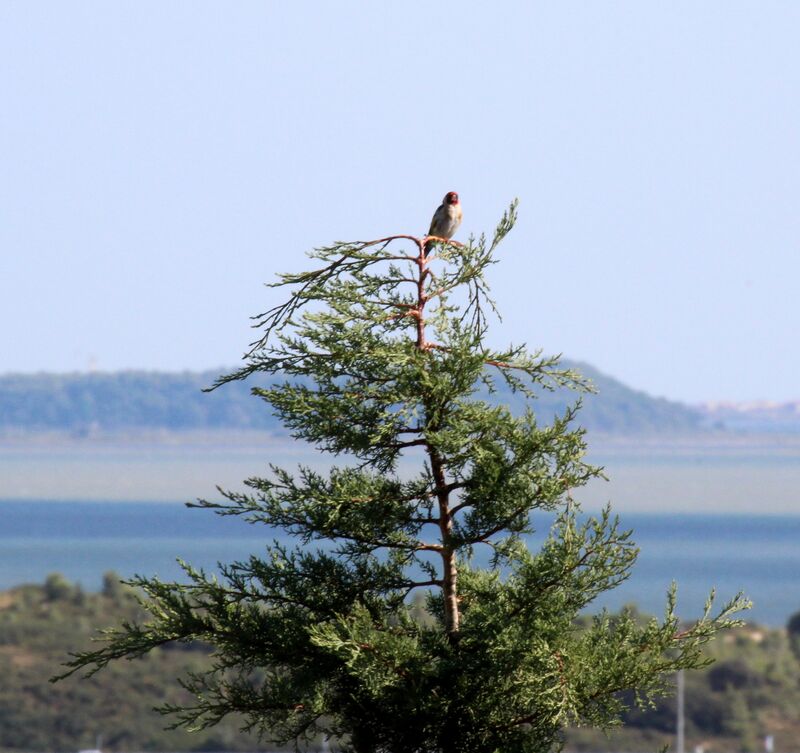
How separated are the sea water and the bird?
82.9 metres

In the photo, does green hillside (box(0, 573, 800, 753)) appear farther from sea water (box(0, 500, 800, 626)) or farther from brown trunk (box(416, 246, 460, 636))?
brown trunk (box(416, 246, 460, 636))

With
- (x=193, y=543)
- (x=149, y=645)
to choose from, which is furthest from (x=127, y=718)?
(x=193, y=543)

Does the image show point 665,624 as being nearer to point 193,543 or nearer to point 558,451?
point 558,451

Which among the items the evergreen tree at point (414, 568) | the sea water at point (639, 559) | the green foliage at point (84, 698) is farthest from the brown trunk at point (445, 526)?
the sea water at point (639, 559)

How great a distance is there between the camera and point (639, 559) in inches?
4313

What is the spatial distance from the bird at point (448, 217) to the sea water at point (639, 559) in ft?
272

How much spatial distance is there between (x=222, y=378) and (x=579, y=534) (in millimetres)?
2063

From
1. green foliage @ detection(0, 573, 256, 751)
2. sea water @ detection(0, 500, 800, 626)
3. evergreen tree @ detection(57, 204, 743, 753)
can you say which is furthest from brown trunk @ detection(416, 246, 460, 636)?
sea water @ detection(0, 500, 800, 626)

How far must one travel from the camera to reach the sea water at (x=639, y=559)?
114m

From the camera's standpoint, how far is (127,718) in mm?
54156

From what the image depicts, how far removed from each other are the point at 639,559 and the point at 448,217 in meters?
102

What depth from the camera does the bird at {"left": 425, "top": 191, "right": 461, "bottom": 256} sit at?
33.2 ft

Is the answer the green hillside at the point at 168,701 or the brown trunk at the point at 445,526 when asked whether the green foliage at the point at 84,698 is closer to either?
the green hillside at the point at 168,701

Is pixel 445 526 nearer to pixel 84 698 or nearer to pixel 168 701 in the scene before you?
pixel 168 701
